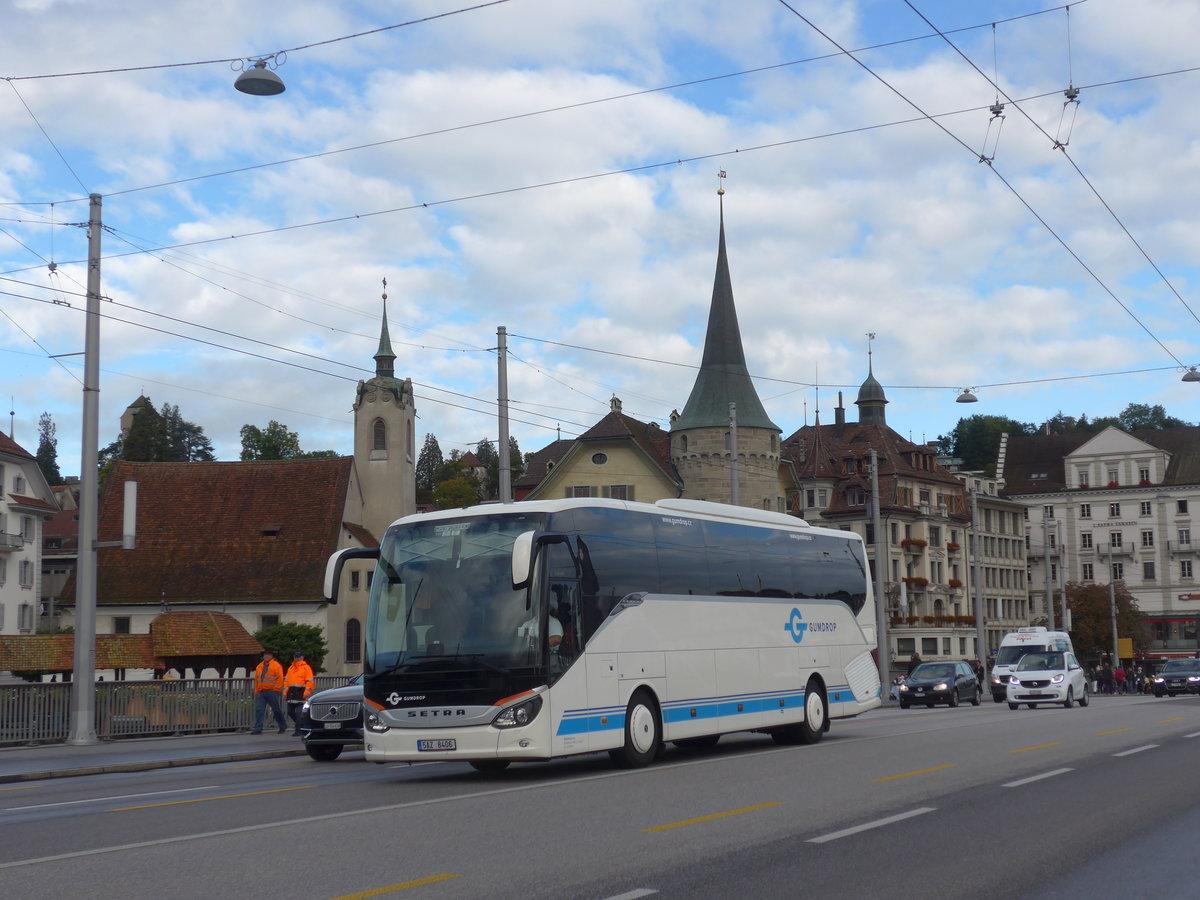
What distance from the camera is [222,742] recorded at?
27969mm

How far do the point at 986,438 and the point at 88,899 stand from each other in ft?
468

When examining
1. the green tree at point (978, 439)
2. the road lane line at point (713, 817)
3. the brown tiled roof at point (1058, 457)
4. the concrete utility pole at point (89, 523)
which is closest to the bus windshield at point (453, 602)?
the road lane line at point (713, 817)

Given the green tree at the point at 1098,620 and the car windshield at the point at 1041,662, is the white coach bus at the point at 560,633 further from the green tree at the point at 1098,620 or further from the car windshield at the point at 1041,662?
the green tree at the point at 1098,620

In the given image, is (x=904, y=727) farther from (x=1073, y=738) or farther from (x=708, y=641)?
(x=708, y=641)

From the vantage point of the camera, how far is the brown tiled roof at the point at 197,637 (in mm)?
39781

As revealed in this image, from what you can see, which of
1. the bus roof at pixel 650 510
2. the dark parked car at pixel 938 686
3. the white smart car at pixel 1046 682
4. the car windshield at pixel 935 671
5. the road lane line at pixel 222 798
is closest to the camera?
the road lane line at pixel 222 798

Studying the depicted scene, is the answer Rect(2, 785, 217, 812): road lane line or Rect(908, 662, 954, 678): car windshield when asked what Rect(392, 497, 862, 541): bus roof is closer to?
Rect(2, 785, 217, 812): road lane line

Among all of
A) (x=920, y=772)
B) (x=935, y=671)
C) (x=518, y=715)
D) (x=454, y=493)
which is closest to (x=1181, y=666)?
(x=935, y=671)

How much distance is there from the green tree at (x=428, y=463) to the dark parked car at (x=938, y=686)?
105109 mm

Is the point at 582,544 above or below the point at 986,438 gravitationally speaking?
below

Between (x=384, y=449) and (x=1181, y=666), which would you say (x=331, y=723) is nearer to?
Result: (x=1181, y=666)

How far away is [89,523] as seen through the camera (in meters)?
26.8

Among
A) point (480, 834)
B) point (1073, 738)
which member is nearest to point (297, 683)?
point (1073, 738)

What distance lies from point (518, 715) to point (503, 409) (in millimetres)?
18345
